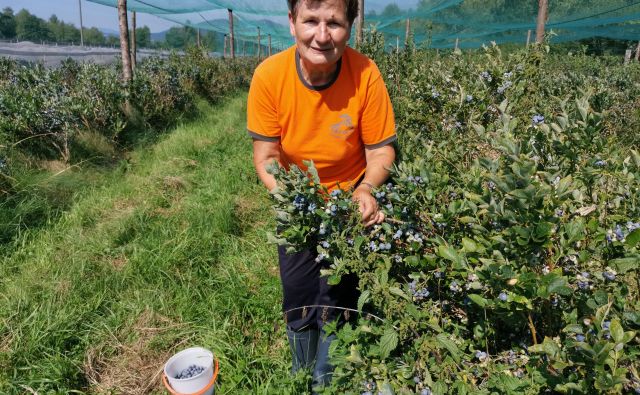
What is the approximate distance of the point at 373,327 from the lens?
→ 124 cm

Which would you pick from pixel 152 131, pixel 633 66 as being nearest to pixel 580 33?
pixel 633 66

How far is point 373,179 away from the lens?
166 cm

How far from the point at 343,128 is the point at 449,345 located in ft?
3.18

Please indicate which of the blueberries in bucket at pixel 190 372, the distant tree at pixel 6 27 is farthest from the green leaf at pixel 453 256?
the distant tree at pixel 6 27

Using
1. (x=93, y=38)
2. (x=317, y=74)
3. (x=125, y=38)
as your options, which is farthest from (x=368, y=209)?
(x=93, y=38)

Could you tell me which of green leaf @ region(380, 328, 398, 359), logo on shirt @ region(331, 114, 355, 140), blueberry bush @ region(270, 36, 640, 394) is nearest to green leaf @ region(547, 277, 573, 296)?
blueberry bush @ region(270, 36, 640, 394)

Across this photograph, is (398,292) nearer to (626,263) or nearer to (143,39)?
(626,263)

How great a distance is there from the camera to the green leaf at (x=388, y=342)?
44.4 inches

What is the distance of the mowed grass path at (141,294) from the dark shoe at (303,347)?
0.33ft

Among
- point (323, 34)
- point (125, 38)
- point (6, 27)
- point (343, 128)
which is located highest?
point (6, 27)

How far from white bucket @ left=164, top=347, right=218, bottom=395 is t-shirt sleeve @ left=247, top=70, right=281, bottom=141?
107 cm

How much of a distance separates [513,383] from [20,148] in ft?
17.1

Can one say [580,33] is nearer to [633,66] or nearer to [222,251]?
[633,66]

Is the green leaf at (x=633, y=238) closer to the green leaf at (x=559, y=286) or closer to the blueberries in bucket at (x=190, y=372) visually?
the green leaf at (x=559, y=286)
